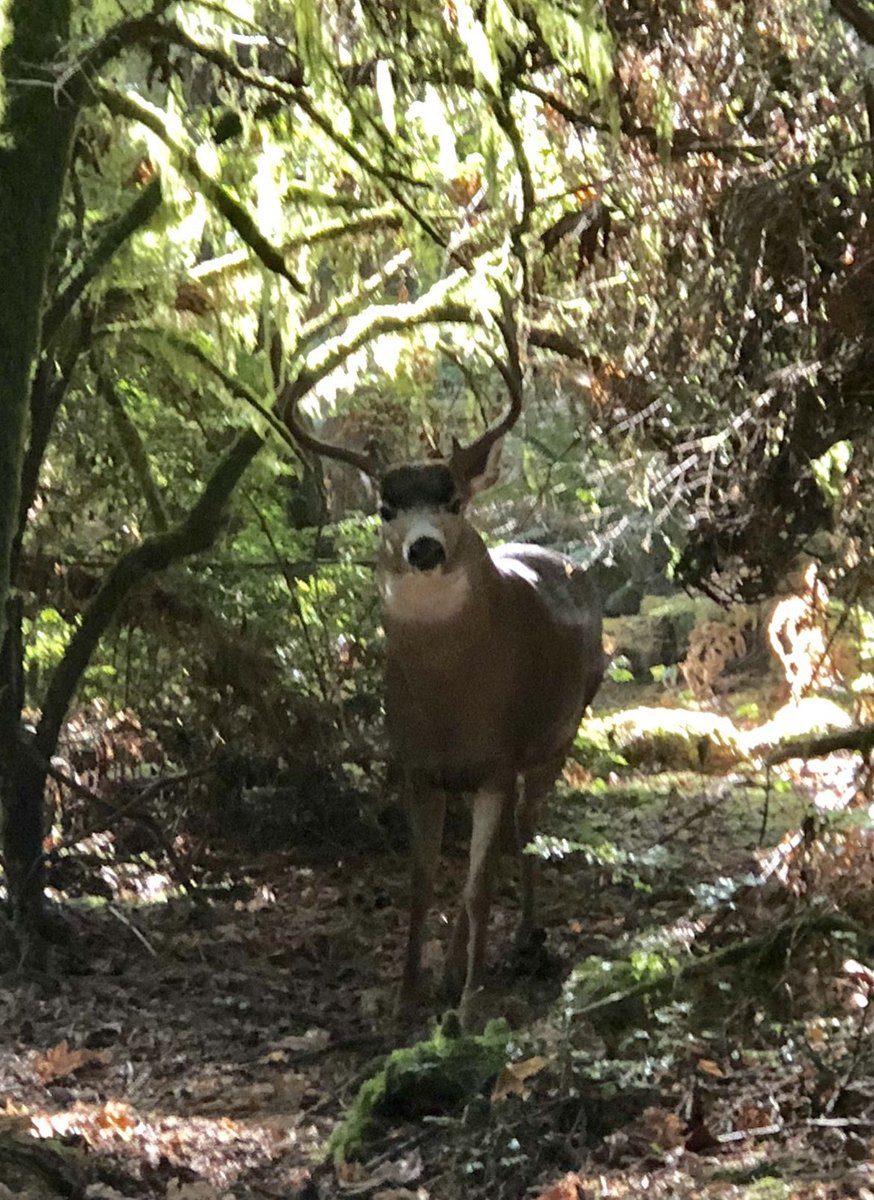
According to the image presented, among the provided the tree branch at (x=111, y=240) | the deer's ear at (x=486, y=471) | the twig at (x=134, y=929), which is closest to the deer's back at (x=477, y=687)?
the deer's ear at (x=486, y=471)

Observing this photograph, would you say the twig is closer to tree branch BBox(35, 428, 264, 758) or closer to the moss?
tree branch BBox(35, 428, 264, 758)

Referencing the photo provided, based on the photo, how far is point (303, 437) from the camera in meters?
5.44

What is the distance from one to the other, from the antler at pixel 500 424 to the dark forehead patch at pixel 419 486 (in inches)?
5.5

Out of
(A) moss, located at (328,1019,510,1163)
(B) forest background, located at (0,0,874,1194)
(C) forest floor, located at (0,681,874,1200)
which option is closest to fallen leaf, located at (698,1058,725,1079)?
(C) forest floor, located at (0,681,874,1200)

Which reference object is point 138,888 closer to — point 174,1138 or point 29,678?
point 29,678

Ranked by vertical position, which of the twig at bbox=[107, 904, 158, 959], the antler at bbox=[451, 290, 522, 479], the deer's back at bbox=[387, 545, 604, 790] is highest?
the antler at bbox=[451, 290, 522, 479]

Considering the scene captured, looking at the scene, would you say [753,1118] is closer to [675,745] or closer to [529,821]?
[529,821]

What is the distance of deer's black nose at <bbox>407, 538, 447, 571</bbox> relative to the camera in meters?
5.04

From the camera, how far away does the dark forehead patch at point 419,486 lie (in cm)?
527

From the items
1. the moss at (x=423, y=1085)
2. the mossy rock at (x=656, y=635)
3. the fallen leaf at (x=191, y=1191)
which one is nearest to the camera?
the fallen leaf at (x=191, y=1191)

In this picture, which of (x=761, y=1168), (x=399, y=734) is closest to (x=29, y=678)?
(x=399, y=734)

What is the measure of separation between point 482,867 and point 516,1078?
5.91ft

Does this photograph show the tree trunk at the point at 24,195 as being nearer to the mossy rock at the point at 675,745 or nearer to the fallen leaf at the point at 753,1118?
the fallen leaf at the point at 753,1118

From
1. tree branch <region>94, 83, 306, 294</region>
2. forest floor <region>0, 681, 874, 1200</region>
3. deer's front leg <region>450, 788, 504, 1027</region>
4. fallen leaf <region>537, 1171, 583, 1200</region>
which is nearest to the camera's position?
fallen leaf <region>537, 1171, 583, 1200</region>
